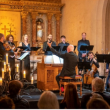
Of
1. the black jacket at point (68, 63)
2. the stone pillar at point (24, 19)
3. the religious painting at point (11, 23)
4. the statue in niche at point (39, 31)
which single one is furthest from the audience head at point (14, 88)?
the statue in niche at point (39, 31)

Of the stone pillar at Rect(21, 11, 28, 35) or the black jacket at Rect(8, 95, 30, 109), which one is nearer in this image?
the black jacket at Rect(8, 95, 30, 109)

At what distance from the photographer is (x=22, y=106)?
3.52m

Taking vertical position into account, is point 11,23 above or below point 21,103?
above

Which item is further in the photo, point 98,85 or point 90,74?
point 90,74

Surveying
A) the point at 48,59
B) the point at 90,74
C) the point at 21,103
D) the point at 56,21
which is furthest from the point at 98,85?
the point at 56,21

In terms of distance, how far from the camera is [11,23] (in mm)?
13156

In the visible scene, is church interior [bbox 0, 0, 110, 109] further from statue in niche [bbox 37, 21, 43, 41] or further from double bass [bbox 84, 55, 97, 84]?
double bass [bbox 84, 55, 97, 84]

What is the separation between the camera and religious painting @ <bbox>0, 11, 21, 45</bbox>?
12.9 metres

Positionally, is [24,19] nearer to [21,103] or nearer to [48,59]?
[48,59]

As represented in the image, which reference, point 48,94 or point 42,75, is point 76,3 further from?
point 48,94

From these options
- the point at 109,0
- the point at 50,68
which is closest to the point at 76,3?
the point at 109,0

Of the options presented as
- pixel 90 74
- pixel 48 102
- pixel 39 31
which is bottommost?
pixel 90 74

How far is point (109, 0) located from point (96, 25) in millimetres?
1412

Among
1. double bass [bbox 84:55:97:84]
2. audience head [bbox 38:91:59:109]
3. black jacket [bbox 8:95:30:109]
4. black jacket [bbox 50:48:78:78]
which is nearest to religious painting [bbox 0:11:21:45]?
double bass [bbox 84:55:97:84]
